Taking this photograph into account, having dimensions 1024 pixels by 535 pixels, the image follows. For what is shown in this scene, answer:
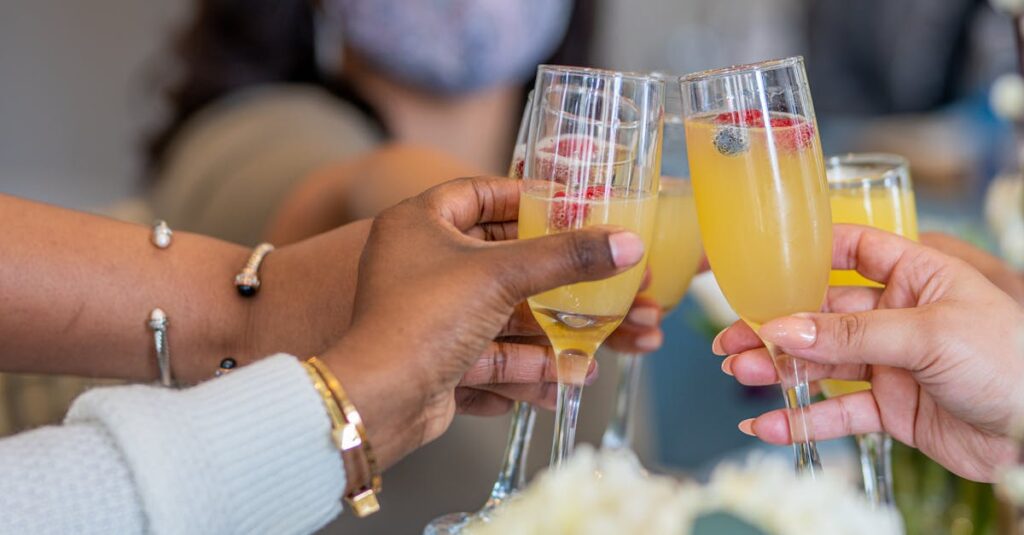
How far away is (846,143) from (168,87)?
3.00m

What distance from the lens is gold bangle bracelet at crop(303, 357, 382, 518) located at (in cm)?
80

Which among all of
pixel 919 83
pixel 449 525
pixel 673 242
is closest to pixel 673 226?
pixel 673 242

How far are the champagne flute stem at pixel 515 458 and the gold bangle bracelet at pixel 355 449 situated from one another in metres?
0.29

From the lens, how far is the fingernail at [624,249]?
0.81 metres

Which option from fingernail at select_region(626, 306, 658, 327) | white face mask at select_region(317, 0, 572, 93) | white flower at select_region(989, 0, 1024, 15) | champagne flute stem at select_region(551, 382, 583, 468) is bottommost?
champagne flute stem at select_region(551, 382, 583, 468)

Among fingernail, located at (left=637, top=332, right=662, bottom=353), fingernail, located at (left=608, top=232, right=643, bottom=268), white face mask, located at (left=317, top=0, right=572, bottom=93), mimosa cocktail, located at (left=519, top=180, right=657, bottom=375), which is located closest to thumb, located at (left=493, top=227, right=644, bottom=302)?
fingernail, located at (left=608, top=232, right=643, bottom=268)

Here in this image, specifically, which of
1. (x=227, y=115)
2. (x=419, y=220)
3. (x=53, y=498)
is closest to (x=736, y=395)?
(x=227, y=115)

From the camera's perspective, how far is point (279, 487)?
2.58ft

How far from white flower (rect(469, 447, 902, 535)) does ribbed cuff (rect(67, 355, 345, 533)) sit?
261 mm

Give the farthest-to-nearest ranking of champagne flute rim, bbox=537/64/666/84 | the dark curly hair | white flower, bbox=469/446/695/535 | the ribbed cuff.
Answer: the dark curly hair
champagne flute rim, bbox=537/64/666/84
the ribbed cuff
white flower, bbox=469/446/695/535

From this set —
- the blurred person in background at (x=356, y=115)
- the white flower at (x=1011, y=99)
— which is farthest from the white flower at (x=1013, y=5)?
the blurred person in background at (x=356, y=115)

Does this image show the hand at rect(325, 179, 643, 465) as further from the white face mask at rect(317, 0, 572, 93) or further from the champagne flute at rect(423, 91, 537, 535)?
the white face mask at rect(317, 0, 572, 93)

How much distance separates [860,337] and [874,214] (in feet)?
1.04

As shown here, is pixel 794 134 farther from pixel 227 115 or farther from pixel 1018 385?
pixel 227 115
